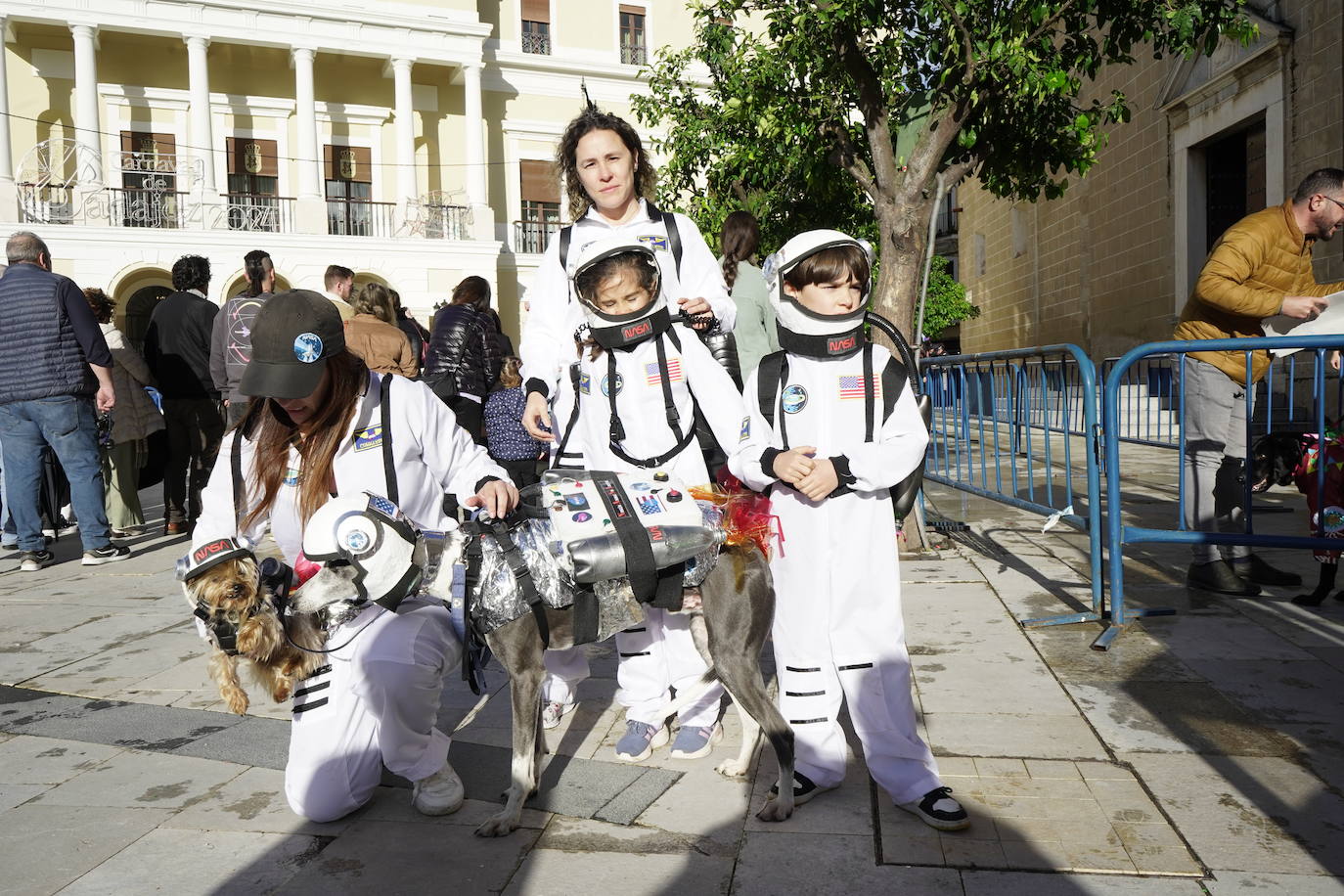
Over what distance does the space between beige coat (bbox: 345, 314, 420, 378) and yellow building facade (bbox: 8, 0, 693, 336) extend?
64.1 feet

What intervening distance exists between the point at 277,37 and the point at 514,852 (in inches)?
1160

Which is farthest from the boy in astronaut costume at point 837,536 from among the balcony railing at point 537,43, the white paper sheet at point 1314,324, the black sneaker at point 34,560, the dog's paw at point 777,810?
the balcony railing at point 537,43

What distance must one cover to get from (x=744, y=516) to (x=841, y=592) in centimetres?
39

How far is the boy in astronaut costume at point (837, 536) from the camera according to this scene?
9.57 ft

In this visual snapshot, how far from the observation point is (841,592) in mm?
2969

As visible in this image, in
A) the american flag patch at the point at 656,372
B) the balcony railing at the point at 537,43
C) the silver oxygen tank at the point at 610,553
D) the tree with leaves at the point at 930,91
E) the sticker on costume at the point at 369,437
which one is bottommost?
the silver oxygen tank at the point at 610,553

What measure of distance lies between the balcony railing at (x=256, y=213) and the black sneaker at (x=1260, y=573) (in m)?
25.9

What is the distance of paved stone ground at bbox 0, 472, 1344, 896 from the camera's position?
259cm

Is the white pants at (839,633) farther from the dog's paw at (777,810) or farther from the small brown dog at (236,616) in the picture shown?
the small brown dog at (236,616)

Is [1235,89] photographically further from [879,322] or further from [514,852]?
[514,852]

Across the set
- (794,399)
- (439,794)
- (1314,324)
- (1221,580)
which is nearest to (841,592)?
(794,399)

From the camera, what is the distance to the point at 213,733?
3.78 meters

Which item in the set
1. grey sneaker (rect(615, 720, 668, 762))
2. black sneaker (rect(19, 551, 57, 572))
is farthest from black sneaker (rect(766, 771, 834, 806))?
black sneaker (rect(19, 551, 57, 572))

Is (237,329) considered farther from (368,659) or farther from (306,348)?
(368,659)
